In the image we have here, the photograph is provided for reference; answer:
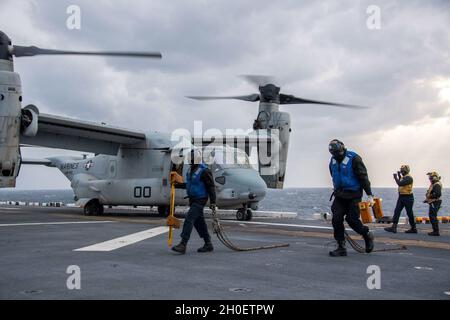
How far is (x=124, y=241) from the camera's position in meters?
9.61

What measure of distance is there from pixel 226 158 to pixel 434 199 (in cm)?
781

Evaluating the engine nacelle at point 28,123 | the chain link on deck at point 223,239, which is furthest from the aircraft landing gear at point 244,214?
the chain link on deck at point 223,239

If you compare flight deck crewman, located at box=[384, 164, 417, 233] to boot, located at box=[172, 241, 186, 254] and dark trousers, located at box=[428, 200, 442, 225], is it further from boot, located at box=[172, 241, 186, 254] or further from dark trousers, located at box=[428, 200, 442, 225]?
boot, located at box=[172, 241, 186, 254]

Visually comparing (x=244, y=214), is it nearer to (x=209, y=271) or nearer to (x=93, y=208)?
(x=93, y=208)

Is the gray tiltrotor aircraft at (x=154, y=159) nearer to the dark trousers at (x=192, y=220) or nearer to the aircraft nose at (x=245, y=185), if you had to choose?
the aircraft nose at (x=245, y=185)

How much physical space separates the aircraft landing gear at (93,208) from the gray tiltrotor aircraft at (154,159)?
5 cm

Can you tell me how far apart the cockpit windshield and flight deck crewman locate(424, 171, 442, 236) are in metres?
7.34

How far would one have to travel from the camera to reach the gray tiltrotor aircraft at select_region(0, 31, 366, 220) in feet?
57.2

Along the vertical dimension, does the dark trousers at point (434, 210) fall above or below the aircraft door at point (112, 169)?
below

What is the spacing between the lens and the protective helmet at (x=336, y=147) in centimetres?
775

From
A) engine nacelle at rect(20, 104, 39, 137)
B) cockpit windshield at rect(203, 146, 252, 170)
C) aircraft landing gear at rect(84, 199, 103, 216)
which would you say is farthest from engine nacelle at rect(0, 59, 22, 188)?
aircraft landing gear at rect(84, 199, 103, 216)
